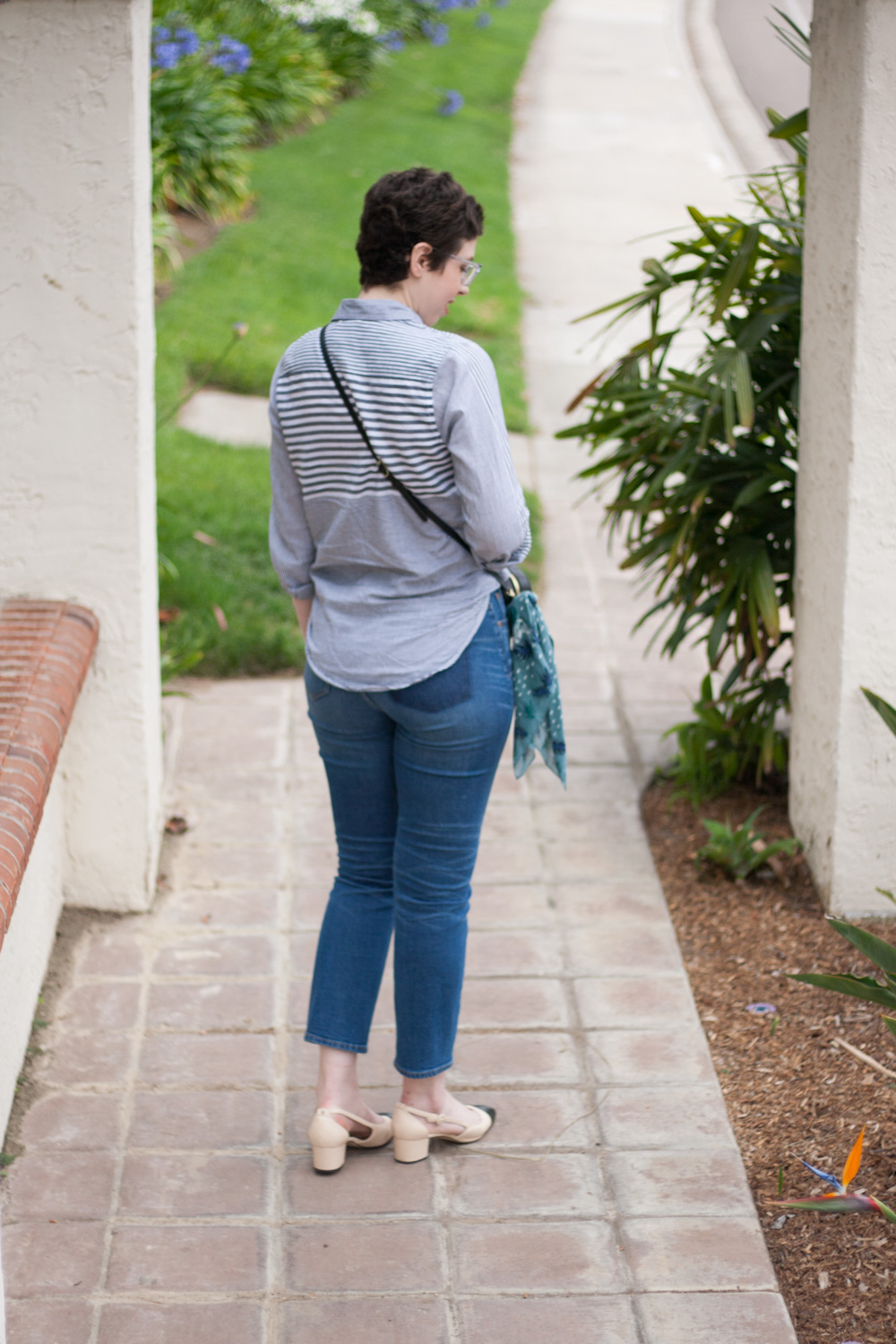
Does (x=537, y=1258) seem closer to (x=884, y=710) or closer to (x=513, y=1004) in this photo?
(x=513, y=1004)

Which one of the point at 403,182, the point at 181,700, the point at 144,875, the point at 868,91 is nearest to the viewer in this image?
the point at 403,182

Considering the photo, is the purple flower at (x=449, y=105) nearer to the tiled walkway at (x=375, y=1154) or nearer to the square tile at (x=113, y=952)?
the tiled walkway at (x=375, y=1154)

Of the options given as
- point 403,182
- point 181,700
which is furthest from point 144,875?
point 403,182

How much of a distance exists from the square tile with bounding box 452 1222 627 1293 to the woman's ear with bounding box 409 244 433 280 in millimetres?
1824

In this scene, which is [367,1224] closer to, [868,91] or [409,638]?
[409,638]

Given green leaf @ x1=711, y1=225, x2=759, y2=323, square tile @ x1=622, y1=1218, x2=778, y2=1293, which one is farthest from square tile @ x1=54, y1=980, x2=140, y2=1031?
green leaf @ x1=711, y1=225, x2=759, y2=323

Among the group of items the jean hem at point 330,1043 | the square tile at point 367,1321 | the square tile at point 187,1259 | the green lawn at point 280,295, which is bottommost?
the green lawn at point 280,295

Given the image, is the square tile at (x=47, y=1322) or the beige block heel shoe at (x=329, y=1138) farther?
the beige block heel shoe at (x=329, y=1138)

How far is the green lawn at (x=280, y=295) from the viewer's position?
548cm

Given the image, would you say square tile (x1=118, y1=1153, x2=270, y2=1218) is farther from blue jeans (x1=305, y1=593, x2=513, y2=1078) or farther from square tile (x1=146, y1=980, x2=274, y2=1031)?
square tile (x1=146, y1=980, x2=274, y2=1031)

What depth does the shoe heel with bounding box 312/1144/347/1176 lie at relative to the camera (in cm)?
288

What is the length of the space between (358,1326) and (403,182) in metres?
2.04

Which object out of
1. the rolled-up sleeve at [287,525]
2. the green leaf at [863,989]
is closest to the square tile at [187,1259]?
the green leaf at [863,989]

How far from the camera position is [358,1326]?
2.51 m
